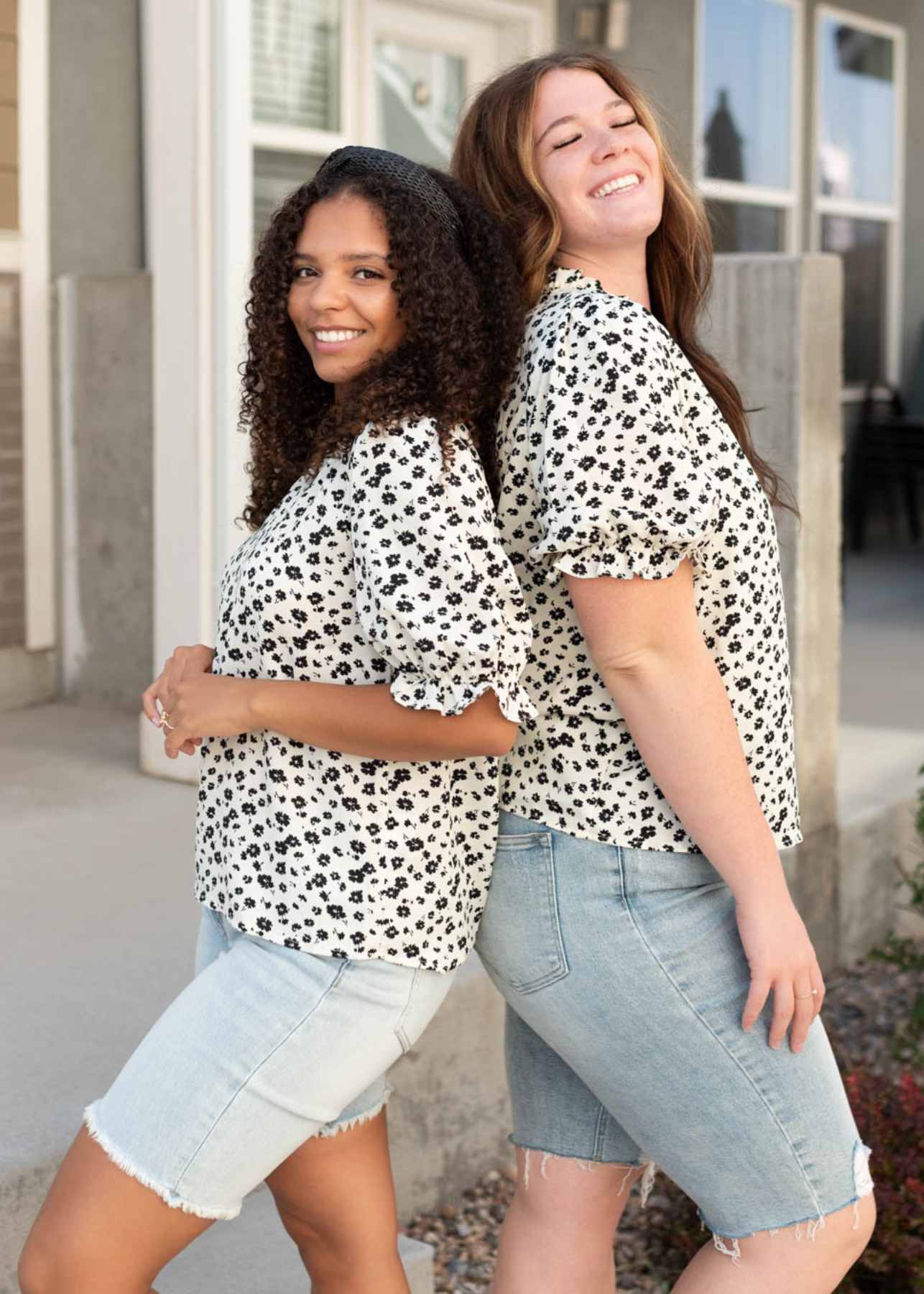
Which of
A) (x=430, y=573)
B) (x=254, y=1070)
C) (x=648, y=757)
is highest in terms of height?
(x=430, y=573)

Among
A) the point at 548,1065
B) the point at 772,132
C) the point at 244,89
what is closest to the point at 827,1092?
the point at 548,1065

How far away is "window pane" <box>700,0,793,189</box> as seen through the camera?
7.96 metres

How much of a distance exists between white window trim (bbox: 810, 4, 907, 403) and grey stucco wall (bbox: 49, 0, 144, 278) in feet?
15.2

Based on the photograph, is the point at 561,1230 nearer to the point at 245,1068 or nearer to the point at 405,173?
the point at 245,1068

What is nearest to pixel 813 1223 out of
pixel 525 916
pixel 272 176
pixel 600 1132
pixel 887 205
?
pixel 600 1132

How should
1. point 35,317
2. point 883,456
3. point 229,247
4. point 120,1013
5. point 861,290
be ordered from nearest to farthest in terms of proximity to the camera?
point 120,1013, point 229,247, point 35,317, point 883,456, point 861,290

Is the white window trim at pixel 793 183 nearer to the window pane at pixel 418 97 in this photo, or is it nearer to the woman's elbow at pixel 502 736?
the window pane at pixel 418 97

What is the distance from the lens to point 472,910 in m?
1.64

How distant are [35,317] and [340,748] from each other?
398 centimetres

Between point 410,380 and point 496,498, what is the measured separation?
0.52 ft

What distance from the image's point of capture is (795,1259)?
1.58m

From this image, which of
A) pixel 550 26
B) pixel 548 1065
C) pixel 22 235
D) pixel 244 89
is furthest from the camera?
pixel 550 26

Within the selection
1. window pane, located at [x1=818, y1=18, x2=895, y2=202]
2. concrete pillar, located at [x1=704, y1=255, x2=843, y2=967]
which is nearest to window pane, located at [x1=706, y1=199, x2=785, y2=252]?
window pane, located at [x1=818, y1=18, x2=895, y2=202]

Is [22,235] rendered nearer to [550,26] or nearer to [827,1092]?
[550,26]
